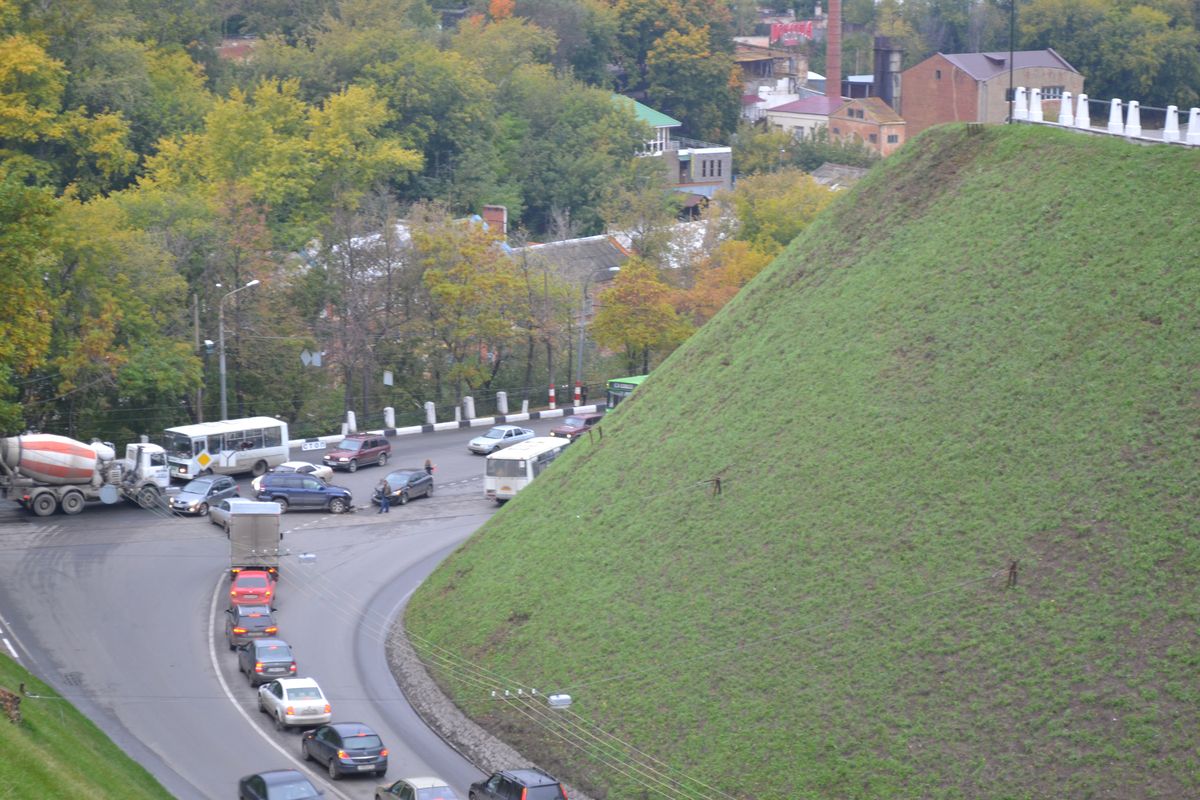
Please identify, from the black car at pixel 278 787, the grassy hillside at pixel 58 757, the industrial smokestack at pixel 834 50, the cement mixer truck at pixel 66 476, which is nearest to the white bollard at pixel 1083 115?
the black car at pixel 278 787

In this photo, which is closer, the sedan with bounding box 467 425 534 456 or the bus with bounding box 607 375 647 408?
the sedan with bounding box 467 425 534 456

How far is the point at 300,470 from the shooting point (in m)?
52.1

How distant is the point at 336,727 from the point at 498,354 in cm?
3924

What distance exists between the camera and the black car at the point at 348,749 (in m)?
29.9

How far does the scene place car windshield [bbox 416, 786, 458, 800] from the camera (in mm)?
27233

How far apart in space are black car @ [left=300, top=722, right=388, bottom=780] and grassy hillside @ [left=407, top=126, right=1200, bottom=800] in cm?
332

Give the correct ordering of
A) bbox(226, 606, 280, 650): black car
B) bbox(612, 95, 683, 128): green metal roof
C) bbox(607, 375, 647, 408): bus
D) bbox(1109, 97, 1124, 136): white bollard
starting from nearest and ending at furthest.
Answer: bbox(226, 606, 280, 650): black car → bbox(1109, 97, 1124, 136): white bollard → bbox(607, 375, 647, 408): bus → bbox(612, 95, 683, 128): green metal roof

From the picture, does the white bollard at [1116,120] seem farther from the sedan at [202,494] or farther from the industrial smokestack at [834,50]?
the industrial smokestack at [834,50]

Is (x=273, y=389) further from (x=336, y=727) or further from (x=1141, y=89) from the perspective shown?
(x=1141, y=89)

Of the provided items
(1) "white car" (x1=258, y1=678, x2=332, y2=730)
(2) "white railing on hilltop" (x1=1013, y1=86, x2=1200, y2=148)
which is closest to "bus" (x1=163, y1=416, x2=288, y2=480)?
(1) "white car" (x1=258, y1=678, x2=332, y2=730)

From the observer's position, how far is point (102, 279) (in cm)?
5625

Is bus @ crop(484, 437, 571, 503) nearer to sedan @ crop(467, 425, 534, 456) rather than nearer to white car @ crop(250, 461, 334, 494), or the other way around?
white car @ crop(250, 461, 334, 494)

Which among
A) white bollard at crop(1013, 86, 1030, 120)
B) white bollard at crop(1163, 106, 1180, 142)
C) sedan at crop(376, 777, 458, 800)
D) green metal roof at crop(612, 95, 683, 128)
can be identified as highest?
white bollard at crop(1013, 86, 1030, 120)

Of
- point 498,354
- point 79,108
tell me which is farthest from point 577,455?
point 79,108
